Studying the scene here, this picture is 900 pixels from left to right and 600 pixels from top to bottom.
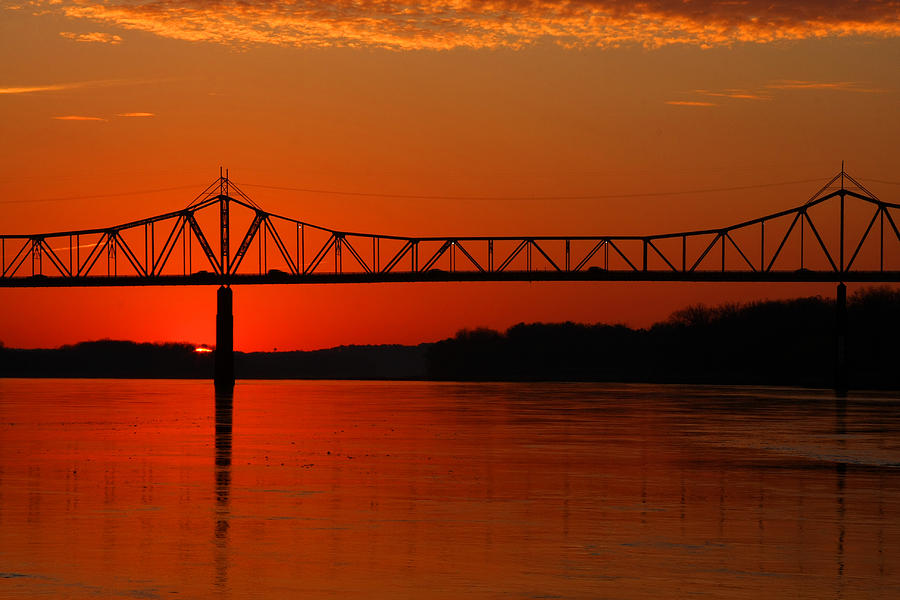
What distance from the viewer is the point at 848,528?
2005 centimetres

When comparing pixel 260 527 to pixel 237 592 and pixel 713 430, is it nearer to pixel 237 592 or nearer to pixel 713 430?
pixel 237 592

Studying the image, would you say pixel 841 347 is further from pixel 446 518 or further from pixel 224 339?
pixel 446 518

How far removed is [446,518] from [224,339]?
117275mm

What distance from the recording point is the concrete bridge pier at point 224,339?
446ft

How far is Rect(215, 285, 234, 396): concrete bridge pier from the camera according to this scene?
446 ft

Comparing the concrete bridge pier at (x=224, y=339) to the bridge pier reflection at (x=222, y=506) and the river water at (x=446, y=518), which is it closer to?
the bridge pier reflection at (x=222, y=506)

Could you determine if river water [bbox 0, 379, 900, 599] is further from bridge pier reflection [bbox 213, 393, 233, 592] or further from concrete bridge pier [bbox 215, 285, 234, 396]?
concrete bridge pier [bbox 215, 285, 234, 396]

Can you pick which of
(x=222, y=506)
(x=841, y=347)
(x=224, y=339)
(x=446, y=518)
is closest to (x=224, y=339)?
(x=224, y=339)

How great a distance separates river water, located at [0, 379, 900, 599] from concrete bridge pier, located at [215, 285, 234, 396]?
94.2 metres

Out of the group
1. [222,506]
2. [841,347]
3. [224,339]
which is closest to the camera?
[222,506]

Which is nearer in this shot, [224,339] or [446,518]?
[446,518]

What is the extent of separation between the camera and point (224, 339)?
136125mm

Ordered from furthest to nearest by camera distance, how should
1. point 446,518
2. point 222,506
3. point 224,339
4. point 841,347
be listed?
point 224,339, point 841,347, point 222,506, point 446,518

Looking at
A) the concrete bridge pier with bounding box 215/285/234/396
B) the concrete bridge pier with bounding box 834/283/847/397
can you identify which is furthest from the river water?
the concrete bridge pier with bounding box 215/285/234/396
